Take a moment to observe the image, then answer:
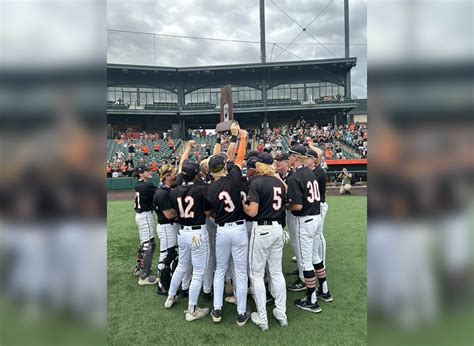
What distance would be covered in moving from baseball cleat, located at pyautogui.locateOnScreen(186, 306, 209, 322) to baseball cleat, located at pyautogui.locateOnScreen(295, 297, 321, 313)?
1378 millimetres

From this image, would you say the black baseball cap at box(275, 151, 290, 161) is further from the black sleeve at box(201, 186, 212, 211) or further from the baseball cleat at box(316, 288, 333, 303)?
the baseball cleat at box(316, 288, 333, 303)

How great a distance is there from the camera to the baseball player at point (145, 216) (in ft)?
16.7

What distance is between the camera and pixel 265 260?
388cm

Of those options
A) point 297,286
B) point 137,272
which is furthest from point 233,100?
point 297,286

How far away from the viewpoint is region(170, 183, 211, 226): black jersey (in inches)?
157

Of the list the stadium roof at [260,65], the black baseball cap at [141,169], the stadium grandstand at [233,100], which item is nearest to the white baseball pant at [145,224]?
the black baseball cap at [141,169]

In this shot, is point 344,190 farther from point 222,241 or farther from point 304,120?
point 304,120

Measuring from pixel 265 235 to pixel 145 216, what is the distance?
7.96 ft

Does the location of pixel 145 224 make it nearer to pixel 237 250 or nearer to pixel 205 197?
pixel 205 197

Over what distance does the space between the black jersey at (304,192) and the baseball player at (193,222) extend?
1.23 metres
